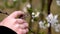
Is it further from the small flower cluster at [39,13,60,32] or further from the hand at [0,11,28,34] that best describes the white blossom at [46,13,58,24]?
the hand at [0,11,28,34]

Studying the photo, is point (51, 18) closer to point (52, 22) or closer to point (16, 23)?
point (52, 22)

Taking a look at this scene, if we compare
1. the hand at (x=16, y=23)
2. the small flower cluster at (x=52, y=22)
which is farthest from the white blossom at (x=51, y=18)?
the hand at (x=16, y=23)

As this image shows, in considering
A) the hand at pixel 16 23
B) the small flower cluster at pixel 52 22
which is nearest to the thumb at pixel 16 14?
the hand at pixel 16 23

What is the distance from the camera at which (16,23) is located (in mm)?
791

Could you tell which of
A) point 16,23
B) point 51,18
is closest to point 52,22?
point 51,18

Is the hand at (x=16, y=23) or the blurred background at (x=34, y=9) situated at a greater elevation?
the blurred background at (x=34, y=9)

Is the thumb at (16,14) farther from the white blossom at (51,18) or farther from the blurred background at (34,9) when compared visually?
the white blossom at (51,18)

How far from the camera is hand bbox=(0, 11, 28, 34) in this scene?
77 centimetres

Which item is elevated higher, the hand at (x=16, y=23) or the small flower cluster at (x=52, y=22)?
the small flower cluster at (x=52, y=22)

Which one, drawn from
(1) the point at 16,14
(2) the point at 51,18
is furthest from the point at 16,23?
(2) the point at 51,18

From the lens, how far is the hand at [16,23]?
0.77 meters

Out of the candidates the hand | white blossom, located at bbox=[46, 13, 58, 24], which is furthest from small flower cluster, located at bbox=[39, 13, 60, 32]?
the hand

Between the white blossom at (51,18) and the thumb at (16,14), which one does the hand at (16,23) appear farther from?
the white blossom at (51,18)

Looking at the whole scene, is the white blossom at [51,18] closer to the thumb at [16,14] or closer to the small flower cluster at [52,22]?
the small flower cluster at [52,22]
